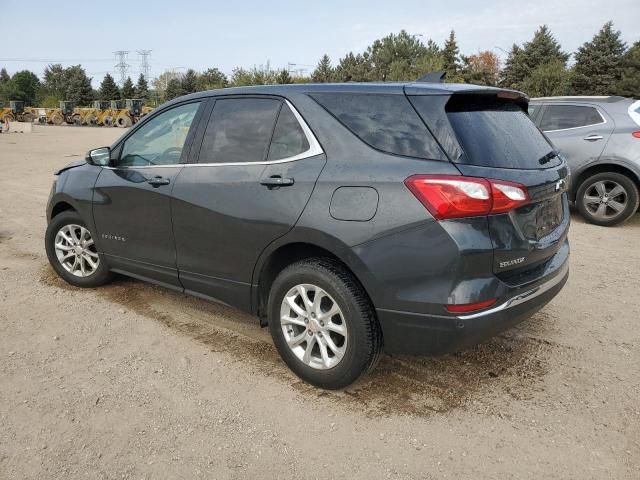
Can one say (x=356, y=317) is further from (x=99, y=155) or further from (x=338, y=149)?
(x=99, y=155)

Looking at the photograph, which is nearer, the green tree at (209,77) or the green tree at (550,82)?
the green tree at (550,82)

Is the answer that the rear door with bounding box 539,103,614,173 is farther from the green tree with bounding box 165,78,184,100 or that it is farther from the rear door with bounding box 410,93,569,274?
the green tree with bounding box 165,78,184,100

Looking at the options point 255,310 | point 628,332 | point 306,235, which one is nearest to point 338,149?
point 306,235

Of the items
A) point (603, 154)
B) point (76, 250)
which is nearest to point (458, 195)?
point (76, 250)

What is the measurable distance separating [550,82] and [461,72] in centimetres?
989

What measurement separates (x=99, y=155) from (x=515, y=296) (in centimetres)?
337

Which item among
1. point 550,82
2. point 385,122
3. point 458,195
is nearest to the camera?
Answer: point 458,195

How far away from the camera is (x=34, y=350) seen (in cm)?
357

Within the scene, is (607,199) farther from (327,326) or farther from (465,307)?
(327,326)

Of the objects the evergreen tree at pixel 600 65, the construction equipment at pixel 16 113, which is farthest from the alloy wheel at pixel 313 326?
the evergreen tree at pixel 600 65

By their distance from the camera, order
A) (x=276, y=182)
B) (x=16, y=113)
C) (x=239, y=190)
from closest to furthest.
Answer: (x=276, y=182)
(x=239, y=190)
(x=16, y=113)

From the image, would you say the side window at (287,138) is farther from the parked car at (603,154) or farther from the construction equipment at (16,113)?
the construction equipment at (16,113)

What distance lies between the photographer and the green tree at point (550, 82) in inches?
1746

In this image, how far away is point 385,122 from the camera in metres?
2.85
